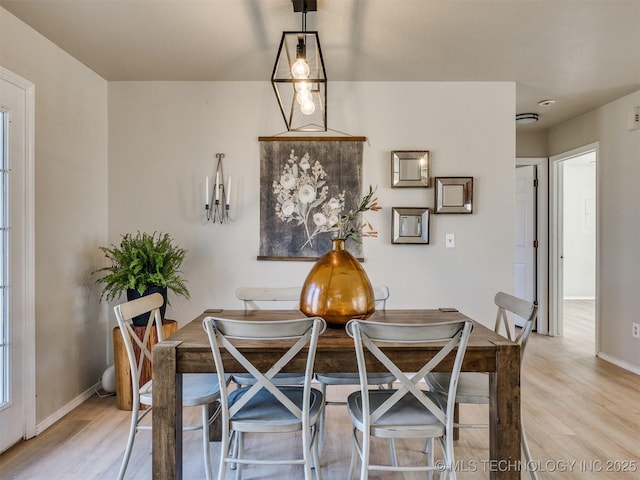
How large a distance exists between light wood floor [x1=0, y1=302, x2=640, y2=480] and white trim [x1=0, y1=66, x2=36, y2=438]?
0.22 meters

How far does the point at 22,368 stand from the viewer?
7.84 feet

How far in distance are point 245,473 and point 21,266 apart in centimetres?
176

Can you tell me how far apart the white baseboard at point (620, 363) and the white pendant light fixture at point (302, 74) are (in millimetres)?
3455

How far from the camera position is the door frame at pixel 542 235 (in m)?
4.82

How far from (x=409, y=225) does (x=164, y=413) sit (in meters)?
2.30

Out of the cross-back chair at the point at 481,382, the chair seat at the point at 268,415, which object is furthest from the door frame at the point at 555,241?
the chair seat at the point at 268,415

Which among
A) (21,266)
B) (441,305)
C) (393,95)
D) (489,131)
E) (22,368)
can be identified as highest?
(393,95)

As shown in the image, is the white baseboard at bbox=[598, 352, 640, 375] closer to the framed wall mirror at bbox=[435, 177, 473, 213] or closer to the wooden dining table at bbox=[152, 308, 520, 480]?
the framed wall mirror at bbox=[435, 177, 473, 213]

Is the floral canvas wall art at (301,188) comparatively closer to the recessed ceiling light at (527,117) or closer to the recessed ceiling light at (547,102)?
the recessed ceiling light at (547,102)

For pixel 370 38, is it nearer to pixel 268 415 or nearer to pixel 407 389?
pixel 407 389

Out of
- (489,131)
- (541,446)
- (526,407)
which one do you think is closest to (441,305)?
(526,407)

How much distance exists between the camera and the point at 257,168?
331 centimetres

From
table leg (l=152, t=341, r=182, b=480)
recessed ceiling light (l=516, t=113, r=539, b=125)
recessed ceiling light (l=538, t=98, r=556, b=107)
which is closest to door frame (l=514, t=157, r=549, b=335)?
recessed ceiling light (l=516, t=113, r=539, b=125)

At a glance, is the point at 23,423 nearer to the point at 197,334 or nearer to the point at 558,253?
the point at 197,334
